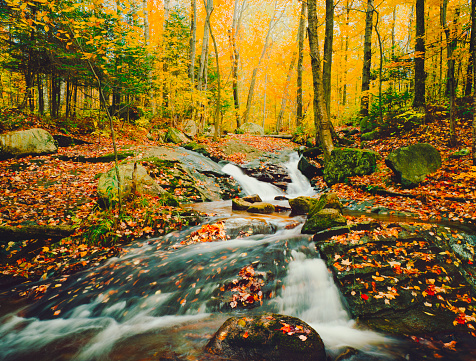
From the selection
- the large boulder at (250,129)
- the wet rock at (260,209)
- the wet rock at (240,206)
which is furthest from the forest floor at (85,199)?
the large boulder at (250,129)

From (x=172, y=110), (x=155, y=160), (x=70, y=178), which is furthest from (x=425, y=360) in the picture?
(x=172, y=110)

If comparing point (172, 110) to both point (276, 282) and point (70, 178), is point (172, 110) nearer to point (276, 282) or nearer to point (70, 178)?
point (70, 178)

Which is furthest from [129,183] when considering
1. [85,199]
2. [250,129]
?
[250,129]

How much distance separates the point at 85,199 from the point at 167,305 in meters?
4.77

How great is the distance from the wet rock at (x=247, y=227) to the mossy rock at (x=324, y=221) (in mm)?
894

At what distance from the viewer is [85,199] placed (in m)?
6.88

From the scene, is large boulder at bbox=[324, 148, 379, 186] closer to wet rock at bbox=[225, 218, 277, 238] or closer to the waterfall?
the waterfall

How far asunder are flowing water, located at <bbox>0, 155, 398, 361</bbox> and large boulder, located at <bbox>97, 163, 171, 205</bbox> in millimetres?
1979

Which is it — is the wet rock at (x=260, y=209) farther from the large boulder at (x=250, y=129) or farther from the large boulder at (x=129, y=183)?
the large boulder at (x=250, y=129)

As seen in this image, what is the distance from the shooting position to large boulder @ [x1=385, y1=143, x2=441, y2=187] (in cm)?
749

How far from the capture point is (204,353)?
8.68 feet

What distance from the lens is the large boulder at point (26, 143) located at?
9164mm

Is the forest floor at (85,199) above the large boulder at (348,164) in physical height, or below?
below

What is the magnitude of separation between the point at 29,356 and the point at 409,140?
12667 millimetres
